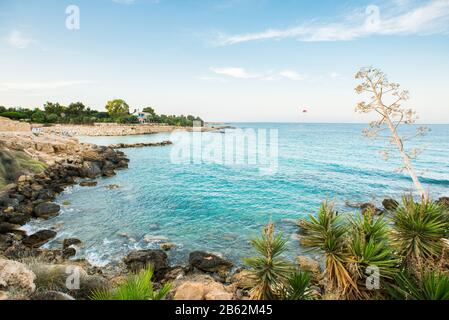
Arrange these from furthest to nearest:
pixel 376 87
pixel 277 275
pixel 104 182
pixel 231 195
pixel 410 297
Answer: pixel 104 182 → pixel 231 195 → pixel 376 87 → pixel 277 275 → pixel 410 297

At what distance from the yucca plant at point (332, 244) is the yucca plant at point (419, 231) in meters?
1.37

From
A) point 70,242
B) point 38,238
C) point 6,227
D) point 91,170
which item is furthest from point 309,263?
point 91,170

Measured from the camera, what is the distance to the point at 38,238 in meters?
12.3

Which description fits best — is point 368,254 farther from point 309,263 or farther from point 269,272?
point 309,263

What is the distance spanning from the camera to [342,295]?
523 cm

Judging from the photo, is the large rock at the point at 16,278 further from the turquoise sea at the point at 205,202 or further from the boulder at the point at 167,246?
the boulder at the point at 167,246

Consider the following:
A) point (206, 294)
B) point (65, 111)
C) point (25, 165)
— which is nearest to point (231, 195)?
point (206, 294)

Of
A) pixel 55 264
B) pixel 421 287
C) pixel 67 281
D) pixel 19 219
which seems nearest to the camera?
pixel 421 287

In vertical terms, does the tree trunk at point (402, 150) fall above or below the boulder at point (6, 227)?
above

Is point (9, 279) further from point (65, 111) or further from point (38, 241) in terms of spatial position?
point (65, 111)

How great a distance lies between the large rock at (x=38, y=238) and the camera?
39.2 feet

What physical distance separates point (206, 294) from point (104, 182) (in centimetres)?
2287

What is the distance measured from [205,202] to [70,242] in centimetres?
1012

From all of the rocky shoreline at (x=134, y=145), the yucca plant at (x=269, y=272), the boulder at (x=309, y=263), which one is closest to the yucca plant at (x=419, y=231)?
the yucca plant at (x=269, y=272)
